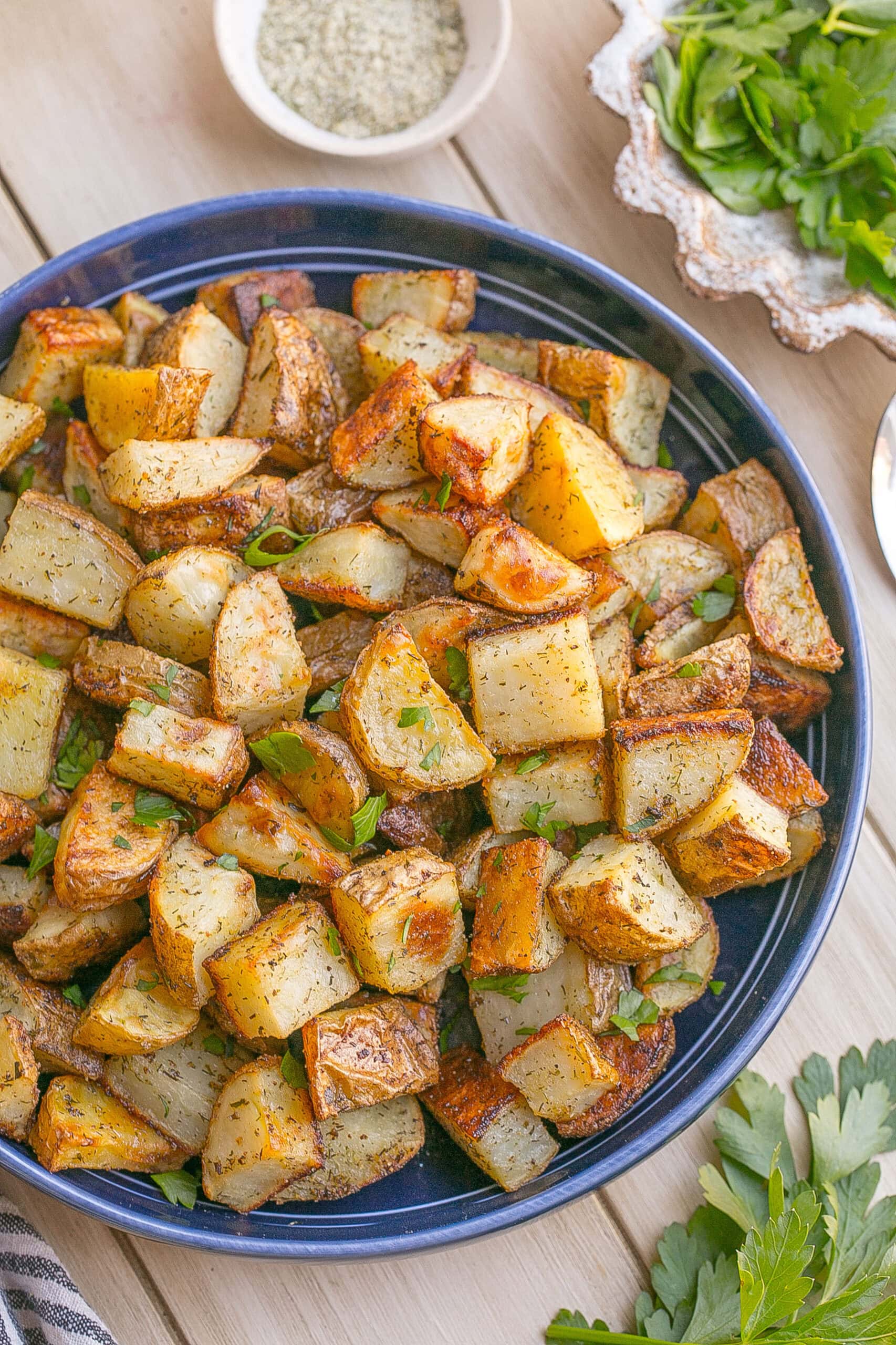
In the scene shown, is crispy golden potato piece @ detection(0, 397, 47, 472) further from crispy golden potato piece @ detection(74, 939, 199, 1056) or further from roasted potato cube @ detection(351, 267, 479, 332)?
crispy golden potato piece @ detection(74, 939, 199, 1056)

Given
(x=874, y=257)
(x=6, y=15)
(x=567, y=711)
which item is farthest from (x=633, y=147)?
(x=6, y=15)

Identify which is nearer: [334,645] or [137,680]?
[137,680]

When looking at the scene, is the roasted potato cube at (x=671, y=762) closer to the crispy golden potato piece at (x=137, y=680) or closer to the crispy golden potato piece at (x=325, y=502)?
the crispy golden potato piece at (x=325, y=502)

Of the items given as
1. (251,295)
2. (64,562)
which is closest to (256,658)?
(64,562)

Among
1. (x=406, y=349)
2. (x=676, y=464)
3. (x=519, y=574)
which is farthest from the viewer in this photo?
(x=676, y=464)

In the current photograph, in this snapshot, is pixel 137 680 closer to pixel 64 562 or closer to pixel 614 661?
pixel 64 562

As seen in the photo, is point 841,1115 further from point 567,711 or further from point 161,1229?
point 161,1229
